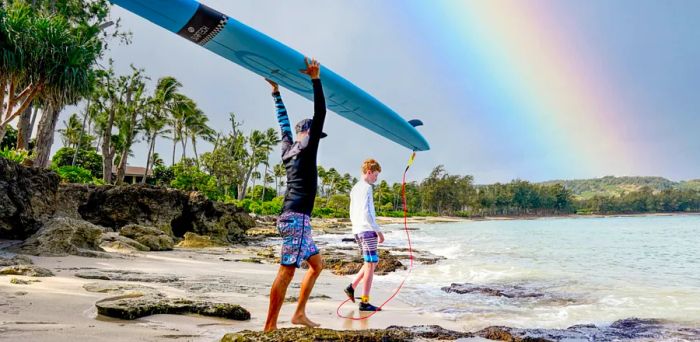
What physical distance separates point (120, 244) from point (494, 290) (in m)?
7.83

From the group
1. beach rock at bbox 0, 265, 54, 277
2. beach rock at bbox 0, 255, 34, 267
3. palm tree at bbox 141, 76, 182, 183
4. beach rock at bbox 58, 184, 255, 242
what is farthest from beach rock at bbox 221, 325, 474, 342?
palm tree at bbox 141, 76, 182, 183

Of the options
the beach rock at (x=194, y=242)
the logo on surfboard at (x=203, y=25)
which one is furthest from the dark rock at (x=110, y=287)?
the beach rock at (x=194, y=242)

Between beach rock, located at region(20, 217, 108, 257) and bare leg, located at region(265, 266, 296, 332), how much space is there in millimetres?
5933

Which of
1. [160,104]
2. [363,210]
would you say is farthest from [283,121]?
[160,104]

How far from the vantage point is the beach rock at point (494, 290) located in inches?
277

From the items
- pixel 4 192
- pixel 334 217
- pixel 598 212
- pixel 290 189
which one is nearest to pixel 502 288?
pixel 290 189

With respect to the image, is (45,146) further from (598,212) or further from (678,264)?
(598,212)

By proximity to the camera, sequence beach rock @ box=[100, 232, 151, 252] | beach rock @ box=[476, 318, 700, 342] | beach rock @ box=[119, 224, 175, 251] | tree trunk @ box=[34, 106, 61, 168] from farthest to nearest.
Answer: tree trunk @ box=[34, 106, 61, 168] → beach rock @ box=[119, 224, 175, 251] → beach rock @ box=[100, 232, 151, 252] → beach rock @ box=[476, 318, 700, 342]

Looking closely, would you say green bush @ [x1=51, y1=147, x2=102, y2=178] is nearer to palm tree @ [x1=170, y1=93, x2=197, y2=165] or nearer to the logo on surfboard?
palm tree @ [x1=170, y1=93, x2=197, y2=165]

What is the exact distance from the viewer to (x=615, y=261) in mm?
13625

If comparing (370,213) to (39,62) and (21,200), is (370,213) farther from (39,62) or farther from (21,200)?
(39,62)

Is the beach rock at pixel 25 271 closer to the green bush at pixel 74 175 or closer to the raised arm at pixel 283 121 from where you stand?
the raised arm at pixel 283 121

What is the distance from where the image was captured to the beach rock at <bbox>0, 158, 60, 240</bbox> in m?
8.55

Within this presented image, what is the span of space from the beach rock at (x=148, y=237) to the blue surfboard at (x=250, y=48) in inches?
259
